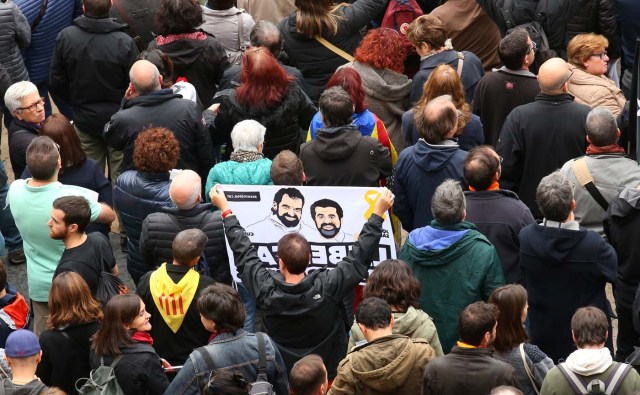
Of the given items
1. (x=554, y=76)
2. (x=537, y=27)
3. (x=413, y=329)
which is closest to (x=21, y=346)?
(x=413, y=329)

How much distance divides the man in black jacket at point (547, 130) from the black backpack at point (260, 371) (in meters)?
3.20

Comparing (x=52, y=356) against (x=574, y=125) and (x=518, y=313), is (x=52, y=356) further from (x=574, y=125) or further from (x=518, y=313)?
(x=574, y=125)

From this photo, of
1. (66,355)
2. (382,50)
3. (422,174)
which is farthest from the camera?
(382,50)

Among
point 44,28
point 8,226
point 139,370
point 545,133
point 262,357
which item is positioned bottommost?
point 8,226

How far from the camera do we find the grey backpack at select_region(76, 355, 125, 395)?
22.2 ft

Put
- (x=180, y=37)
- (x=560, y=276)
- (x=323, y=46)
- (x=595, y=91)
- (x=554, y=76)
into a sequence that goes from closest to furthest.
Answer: (x=560, y=276)
(x=554, y=76)
(x=595, y=91)
(x=180, y=37)
(x=323, y=46)

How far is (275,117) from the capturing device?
374 inches

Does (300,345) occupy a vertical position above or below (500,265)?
below

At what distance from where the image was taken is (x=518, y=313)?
6.79 metres

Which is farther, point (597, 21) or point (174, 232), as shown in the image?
point (597, 21)

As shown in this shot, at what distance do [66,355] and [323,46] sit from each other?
4564 millimetres

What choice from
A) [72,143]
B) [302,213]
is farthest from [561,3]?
[72,143]

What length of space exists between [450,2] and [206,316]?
215 inches

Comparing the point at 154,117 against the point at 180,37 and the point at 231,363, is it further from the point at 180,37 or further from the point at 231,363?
the point at 231,363
